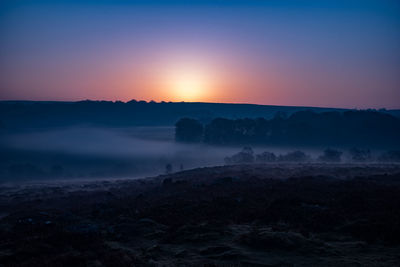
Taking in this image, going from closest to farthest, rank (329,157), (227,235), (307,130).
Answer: (227,235)
(329,157)
(307,130)

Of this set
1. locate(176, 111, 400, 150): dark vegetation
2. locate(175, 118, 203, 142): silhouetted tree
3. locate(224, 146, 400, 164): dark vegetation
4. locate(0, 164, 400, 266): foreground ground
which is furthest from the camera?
locate(175, 118, 203, 142): silhouetted tree

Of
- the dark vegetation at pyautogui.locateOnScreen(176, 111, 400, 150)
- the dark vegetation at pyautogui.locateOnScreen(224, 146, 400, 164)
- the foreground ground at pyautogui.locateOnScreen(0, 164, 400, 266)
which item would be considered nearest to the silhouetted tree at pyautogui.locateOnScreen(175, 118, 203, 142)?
the dark vegetation at pyautogui.locateOnScreen(176, 111, 400, 150)

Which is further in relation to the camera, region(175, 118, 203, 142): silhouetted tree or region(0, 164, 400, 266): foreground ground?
region(175, 118, 203, 142): silhouetted tree

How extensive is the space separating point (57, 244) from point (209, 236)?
27.0ft

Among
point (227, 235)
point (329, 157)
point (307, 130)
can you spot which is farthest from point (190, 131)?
point (227, 235)

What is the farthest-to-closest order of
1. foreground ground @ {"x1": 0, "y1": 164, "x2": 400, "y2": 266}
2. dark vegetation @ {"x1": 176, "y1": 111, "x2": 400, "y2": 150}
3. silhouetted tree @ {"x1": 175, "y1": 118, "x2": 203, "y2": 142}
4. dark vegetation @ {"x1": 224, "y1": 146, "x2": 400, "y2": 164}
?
silhouetted tree @ {"x1": 175, "y1": 118, "x2": 203, "y2": 142} < dark vegetation @ {"x1": 176, "y1": 111, "x2": 400, "y2": 150} < dark vegetation @ {"x1": 224, "y1": 146, "x2": 400, "y2": 164} < foreground ground @ {"x1": 0, "y1": 164, "x2": 400, "y2": 266}

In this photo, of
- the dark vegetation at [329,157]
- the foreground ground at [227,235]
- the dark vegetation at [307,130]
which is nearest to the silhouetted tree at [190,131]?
the dark vegetation at [307,130]

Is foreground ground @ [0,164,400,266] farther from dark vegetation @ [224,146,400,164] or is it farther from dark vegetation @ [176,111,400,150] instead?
dark vegetation @ [176,111,400,150]

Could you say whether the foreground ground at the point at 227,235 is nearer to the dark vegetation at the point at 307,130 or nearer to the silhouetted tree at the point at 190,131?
the dark vegetation at the point at 307,130

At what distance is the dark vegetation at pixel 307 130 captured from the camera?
12744cm

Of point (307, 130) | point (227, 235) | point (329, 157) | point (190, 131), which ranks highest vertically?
point (307, 130)

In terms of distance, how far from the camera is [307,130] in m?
133

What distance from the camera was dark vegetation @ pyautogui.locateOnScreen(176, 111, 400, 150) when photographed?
418 feet

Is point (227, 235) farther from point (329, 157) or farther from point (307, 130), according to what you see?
point (307, 130)
